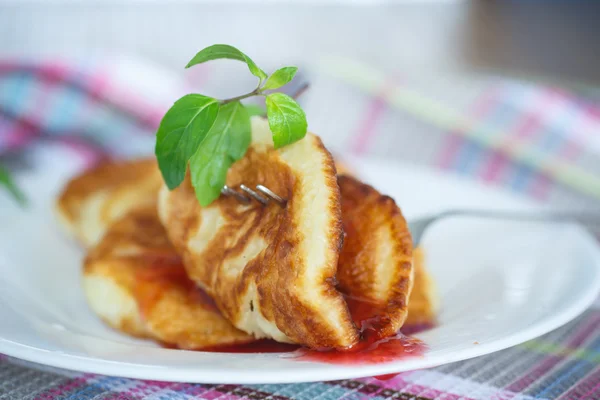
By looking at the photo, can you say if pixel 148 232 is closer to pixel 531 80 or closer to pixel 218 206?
pixel 218 206

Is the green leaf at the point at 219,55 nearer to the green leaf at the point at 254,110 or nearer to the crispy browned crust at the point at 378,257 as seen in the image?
the green leaf at the point at 254,110

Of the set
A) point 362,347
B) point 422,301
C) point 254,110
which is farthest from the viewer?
point 422,301

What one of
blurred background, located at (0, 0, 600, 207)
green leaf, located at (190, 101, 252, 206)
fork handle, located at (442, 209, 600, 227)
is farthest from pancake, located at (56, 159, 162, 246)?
fork handle, located at (442, 209, 600, 227)

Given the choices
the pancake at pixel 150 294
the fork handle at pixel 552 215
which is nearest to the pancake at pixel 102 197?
the pancake at pixel 150 294

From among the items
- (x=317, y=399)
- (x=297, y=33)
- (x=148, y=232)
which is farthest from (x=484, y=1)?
(x=317, y=399)

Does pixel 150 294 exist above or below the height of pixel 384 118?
below

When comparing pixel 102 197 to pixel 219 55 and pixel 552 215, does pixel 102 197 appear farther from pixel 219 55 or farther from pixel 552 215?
pixel 552 215

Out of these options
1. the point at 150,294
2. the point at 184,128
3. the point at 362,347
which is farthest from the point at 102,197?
the point at 362,347
